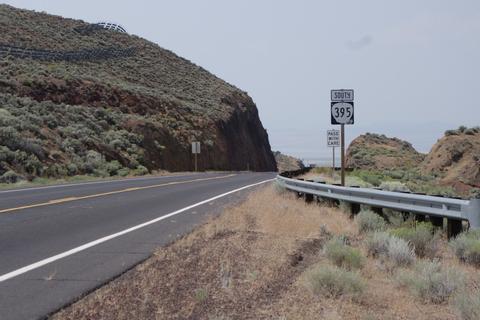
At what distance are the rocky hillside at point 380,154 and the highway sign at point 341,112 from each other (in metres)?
47.6

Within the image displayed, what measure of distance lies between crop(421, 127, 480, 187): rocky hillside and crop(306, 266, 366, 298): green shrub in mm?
36435

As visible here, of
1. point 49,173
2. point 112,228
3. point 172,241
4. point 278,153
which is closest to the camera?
point 172,241

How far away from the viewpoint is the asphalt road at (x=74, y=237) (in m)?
7.00

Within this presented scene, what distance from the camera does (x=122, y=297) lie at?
6711mm

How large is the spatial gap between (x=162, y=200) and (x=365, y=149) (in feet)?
190

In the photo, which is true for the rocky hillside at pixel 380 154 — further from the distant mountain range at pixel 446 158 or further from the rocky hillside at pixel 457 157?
the rocky hillside at pixel 457 157

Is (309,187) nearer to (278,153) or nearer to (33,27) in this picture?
(33,27)

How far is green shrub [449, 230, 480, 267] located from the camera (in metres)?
8.55

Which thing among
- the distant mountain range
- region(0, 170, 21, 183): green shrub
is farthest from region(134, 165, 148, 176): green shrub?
the distant mountain range

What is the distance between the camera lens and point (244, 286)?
7102 millimetres

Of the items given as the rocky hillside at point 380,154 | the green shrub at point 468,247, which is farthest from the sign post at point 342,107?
the rocky hillside at point 380,154

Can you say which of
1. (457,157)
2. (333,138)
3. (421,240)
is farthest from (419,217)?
(457,157)

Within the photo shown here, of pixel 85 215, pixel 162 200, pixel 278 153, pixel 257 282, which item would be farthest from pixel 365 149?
pixel 278 153

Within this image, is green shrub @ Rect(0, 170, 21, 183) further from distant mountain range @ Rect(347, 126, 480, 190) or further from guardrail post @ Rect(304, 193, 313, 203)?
distant mountain range @ Rect(347, 126, 480, 190)
